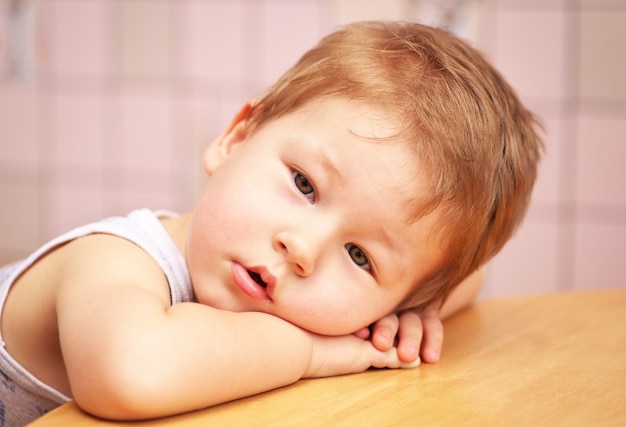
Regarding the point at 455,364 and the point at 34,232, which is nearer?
the point at 455,364

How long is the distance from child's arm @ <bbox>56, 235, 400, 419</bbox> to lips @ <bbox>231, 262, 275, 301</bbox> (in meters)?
0.03

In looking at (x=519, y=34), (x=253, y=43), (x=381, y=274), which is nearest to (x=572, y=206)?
(x=519, y=34)

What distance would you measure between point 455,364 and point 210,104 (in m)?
1.95

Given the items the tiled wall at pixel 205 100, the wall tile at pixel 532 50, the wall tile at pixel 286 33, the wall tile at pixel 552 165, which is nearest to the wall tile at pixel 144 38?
the tiled wall at pixel 205 100

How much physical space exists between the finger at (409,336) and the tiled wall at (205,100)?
1548mm

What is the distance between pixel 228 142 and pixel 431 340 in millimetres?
338

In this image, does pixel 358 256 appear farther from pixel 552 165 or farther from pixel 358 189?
pixel 552 165

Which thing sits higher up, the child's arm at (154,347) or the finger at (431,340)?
the child's arm at (154,347)

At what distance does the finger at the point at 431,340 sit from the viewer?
2.90 feet

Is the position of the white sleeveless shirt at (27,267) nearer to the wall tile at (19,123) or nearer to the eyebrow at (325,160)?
the eyebrow at (325,160)

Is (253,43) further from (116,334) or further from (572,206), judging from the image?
(116,334)

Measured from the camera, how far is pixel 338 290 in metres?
0.86

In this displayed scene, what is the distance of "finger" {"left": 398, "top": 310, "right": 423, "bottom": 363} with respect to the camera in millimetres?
863

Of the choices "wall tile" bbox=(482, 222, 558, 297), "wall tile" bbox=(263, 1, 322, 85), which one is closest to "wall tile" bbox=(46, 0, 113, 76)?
"wall tile" bbox=(263, 1, 322, 85)
